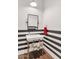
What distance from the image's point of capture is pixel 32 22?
3016mm

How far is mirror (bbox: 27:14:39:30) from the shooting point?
291 centimetres

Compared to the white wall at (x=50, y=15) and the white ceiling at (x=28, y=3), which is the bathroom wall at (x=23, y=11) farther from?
the white wall at (x=50, y=15)

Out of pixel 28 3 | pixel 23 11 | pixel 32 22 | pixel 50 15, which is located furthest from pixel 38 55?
pixel 28 3

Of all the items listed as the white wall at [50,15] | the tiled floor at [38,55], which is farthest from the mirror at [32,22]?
the tiled floor at [38,55]

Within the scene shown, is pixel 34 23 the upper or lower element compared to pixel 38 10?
lower

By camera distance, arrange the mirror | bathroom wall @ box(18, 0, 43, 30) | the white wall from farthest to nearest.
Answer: the mirror → bathroom wall @ box(18, 0, 43, 30) → the white wall

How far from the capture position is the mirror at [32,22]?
2912mm

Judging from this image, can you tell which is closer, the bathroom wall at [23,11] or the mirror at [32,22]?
the bathroom wall at [23,11]

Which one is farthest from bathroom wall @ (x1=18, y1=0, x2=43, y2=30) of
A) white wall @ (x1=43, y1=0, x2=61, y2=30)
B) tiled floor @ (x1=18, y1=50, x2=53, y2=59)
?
tiled floor @ (x1=18, y1=50, x2=53, y2=59)

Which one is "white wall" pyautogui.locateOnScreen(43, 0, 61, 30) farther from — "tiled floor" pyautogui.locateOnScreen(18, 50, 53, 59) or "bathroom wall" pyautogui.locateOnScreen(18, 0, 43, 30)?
"tiled floor" pyautogui.locateOnScreen(18, 50, 53, 59)
